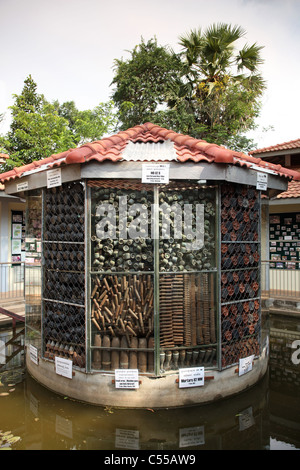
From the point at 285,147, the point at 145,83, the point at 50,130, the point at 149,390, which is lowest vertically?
the point at 149,390

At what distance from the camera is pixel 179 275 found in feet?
18.1

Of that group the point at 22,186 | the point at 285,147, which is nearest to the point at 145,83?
the point at 285,147

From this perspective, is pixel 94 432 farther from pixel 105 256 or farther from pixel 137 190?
pixel 137 190

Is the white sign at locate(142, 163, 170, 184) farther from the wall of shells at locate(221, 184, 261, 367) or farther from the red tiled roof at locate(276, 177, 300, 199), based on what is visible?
the red tiled roof at locate(276, 177, 300, 199)

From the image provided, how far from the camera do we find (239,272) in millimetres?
5996

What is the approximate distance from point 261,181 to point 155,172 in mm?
1981

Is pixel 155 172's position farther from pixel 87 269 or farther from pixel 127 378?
pixel 127 378

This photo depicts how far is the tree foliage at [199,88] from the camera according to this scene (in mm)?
21250

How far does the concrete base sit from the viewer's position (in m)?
5.21

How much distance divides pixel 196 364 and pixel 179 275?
1.35 meters

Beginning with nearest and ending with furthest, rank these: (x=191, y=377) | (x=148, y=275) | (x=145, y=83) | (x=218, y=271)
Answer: (x=191, y=377), (x=148, y=275), (x=218, y=271), (x=145, y=83)

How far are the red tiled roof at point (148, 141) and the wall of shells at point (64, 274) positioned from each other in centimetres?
65

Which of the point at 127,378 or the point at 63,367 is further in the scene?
the point at 63,367
